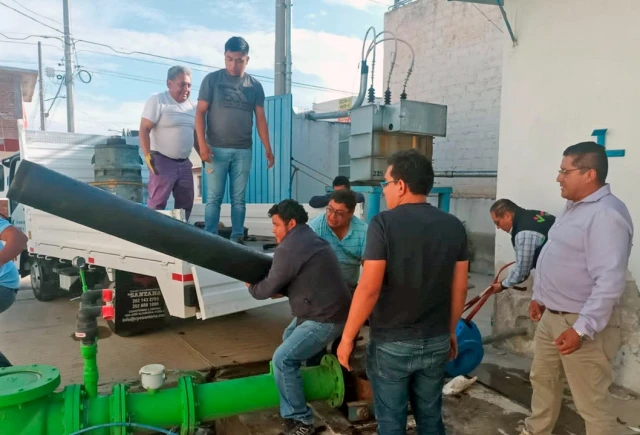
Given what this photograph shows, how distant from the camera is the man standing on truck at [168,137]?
4422 mm

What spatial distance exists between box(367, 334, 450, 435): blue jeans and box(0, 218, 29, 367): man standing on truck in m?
2.09

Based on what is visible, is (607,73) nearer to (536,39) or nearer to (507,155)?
(536,39)

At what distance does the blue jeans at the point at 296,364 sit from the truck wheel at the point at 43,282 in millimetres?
5047

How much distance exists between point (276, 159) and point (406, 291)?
251 inches

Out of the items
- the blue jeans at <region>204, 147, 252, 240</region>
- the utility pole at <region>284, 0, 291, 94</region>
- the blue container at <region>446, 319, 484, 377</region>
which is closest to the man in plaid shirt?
the blue container at <region>446, 319, 484, 377</region>

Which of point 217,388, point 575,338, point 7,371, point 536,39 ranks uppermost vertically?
point 536,39

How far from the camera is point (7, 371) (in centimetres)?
234

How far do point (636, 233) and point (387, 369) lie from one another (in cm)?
249

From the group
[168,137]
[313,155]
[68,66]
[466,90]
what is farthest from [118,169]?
[68,66]

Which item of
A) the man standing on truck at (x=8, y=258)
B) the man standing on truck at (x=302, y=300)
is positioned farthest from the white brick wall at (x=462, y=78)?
the man standing on truck at (x=8, y=258)

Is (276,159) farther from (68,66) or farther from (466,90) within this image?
(68,66)

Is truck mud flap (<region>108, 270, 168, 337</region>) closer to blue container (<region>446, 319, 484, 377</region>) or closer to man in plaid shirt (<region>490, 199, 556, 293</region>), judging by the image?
blue container (<region>446, 319, 484, 377</region>)

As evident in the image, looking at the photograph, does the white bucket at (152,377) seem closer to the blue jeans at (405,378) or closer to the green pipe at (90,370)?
the green pipe at (90,370)

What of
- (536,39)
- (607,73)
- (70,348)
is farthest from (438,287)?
(70,348)
